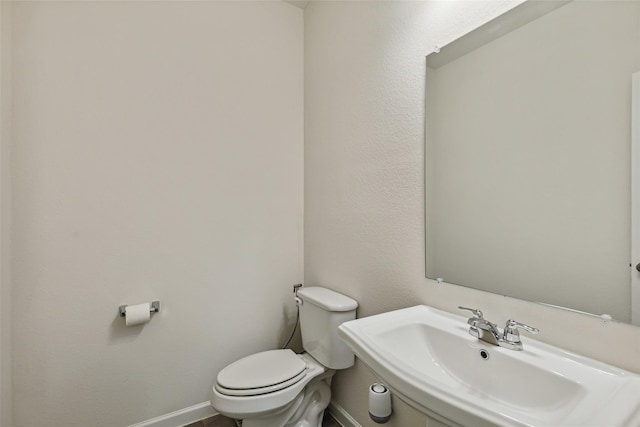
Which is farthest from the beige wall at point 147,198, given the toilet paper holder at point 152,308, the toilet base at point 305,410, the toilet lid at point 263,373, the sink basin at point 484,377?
the sink basin at point 484,377

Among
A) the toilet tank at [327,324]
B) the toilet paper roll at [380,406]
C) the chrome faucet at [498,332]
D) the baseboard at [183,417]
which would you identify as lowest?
the baseboard at [183,417]

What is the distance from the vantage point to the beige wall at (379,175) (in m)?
0.90

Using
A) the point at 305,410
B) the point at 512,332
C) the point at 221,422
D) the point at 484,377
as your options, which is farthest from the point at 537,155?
the point at 221,422

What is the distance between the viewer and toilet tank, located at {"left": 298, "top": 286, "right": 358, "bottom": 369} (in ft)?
4.62

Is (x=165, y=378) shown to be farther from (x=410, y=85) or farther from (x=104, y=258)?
(x=410, y=85)

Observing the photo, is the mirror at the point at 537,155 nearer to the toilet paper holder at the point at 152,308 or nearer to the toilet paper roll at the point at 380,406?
the toilet paper roll at the point at 380,406

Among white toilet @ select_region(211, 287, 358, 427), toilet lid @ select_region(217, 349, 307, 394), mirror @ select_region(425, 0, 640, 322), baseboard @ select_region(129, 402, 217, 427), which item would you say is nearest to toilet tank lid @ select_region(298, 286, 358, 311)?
white toilet @ select_region(211, 287, 358, 427)

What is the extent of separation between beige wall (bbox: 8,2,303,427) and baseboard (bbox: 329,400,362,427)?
531 mm

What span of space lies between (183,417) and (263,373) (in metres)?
0.65

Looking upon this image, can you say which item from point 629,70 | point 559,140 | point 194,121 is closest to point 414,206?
point 559,140

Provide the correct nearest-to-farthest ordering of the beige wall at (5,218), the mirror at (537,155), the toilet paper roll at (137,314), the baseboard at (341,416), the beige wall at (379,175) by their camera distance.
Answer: the mirror at (537,155) → the beige wall at (379,175) → the beige wall at (5,218) → the toilet paper roll at (137,314) → the baseboard at (341,416)

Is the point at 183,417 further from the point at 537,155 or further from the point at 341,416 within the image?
the point at 537,155

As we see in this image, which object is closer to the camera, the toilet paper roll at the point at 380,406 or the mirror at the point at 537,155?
the mirror at the point at 537,155

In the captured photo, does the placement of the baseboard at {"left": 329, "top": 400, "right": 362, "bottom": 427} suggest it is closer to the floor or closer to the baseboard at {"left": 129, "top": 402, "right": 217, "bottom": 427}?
the floor
